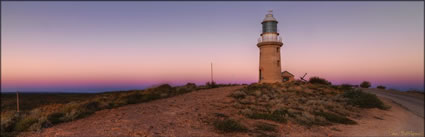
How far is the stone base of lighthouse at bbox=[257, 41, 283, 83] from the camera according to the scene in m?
23.7

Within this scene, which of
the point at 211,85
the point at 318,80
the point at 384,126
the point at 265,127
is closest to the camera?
the point at 265,127

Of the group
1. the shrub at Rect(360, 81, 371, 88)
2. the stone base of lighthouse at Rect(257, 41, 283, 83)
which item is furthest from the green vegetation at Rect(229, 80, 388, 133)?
the shrub at Rect(360, 81, 371, 88)

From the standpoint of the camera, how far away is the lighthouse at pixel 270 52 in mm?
23688

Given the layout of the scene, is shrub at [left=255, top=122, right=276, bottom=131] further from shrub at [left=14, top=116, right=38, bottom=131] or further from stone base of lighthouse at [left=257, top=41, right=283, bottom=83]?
stone base of lighthouse at [left=257, top=41, right=283, bottom=83]

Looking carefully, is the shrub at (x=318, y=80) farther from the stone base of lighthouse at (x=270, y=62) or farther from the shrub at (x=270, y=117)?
the shrub at (x=270, y=117)

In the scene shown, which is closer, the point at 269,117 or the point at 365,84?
the point at 269,117

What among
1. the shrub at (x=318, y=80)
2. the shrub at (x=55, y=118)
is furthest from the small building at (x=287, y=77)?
the shrub at (x=55, y=118)

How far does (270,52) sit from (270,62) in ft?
3.95

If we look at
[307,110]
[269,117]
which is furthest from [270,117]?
[307,110]

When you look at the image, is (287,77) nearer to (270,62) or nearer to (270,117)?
(270,62)

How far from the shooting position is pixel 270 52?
78.2ft

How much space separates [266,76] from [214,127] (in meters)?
17.4

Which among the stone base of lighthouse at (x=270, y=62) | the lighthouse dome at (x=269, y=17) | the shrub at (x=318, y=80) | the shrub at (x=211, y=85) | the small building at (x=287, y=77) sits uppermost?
the lighthouse dome at (x=269, y=17)

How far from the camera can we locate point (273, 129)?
7.93m
